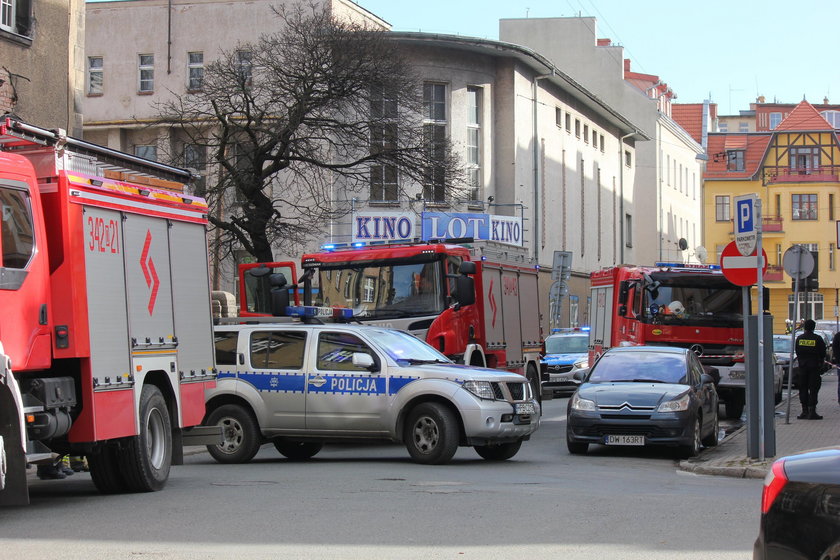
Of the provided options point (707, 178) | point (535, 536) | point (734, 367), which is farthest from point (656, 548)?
point (707, 178)

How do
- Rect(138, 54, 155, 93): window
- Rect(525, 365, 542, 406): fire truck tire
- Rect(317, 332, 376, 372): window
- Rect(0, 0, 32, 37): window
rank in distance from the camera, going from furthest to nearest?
Rect(138, 54, 155, 93): window < Rect(525, 365, 542, 406): fire truck tire < Rect(0, 0, 32, 37): window < Rect(317, 332, 376, 372): window

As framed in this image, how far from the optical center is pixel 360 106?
27.5 meters

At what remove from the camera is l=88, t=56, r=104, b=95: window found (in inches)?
1766

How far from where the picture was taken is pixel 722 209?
311 ft

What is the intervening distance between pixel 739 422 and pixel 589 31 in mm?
45458

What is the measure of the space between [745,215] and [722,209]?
81707 millimetres

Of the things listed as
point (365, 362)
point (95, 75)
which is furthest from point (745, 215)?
point (95, 75)

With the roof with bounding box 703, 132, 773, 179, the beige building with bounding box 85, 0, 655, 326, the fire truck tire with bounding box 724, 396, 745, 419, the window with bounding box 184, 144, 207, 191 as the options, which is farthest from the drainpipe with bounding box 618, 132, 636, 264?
the fire truck tire with bounding box 724, 396, 745, 419

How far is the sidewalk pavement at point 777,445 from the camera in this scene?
14.6m

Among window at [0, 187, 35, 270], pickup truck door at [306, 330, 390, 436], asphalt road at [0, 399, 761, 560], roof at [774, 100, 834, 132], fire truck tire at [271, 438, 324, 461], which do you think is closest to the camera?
asphalt road at [0, 399, 761, 560]

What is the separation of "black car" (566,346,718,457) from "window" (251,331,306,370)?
3976mm

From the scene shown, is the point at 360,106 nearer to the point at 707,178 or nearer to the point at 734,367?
the point at 734,367

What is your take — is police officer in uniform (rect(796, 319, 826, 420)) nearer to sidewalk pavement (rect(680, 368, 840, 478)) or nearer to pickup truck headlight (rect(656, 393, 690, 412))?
sidewalk pavement (rect(680, 368, 840, 478))

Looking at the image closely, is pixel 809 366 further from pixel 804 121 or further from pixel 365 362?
pixel 804 121
